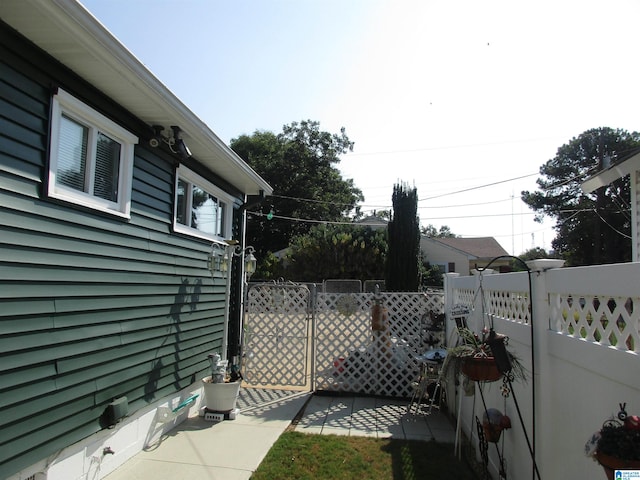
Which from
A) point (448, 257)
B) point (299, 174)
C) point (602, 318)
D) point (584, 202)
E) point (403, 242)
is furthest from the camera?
point (299, 174)

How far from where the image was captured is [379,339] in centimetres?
559

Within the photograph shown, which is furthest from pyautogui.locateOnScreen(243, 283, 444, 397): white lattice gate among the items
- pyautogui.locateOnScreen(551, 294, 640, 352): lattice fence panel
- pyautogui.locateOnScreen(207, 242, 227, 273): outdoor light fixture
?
pyautogui.locateOnScreen(551, 294, 640, 352): lattice fence panel

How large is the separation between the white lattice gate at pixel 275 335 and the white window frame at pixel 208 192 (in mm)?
1140

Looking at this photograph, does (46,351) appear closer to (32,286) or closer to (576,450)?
(32,286)

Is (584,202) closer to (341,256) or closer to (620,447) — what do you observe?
(341,256)

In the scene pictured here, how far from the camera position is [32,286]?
2316 mm

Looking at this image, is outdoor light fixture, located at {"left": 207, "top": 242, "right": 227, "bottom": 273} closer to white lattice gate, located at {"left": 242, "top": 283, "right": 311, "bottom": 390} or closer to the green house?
the green house

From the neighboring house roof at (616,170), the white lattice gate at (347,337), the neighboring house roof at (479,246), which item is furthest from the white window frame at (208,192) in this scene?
Answer: the neighboring house roof at (479,246)

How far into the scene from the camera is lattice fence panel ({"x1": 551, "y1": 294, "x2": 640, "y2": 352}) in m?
1.52

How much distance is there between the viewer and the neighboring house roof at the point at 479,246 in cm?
2825

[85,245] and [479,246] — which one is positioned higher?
[479,246]

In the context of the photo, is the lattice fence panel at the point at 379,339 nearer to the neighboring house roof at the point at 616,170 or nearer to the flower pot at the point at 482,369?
the neighboring house roof at the point at 616,170

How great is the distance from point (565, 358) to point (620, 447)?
→ 81cm

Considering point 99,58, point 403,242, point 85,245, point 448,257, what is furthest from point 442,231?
point 99,58
